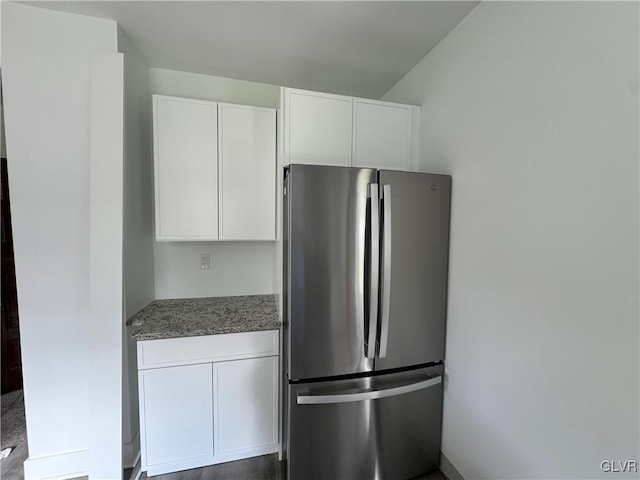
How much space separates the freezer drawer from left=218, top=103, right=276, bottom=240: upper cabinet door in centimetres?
115

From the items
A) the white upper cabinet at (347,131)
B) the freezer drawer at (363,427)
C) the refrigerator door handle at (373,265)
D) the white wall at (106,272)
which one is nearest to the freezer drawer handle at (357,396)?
the freezer drawer at (363,427)

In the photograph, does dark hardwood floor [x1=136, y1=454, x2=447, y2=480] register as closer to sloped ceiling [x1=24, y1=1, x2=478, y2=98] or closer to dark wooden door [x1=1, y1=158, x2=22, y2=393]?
Answer: dark wooden door [x1=1, y1=158, x2=22, y2=393]

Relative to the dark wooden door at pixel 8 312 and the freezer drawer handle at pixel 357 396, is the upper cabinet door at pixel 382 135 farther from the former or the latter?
the dark wooden door at pixel 8 312

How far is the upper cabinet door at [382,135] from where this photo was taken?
187cm

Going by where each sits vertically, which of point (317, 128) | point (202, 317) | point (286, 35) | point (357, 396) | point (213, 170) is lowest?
point (357, 396)

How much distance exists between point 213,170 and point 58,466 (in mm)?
2050

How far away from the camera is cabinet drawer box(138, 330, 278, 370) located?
5.41ft

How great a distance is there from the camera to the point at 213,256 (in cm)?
236

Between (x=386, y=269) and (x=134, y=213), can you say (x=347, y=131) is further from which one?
(x=134, y=213)

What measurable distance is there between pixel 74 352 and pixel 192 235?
948mm

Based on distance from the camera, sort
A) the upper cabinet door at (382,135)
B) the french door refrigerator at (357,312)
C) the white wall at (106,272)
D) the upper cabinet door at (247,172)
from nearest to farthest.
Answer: the french door refrigerator at (357,312) → the white wall at (106,272) → the upper cabinet door at (382,135) → the upper cabinet door at (247,172)

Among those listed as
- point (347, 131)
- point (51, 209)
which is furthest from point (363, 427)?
point (51, 209)

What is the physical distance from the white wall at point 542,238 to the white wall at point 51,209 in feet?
6.95

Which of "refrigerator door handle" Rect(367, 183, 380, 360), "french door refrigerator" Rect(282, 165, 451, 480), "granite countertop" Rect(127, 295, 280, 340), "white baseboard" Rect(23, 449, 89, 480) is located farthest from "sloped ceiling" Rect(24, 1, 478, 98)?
"white baseboard" Rect(23, 449, 89, 480)
